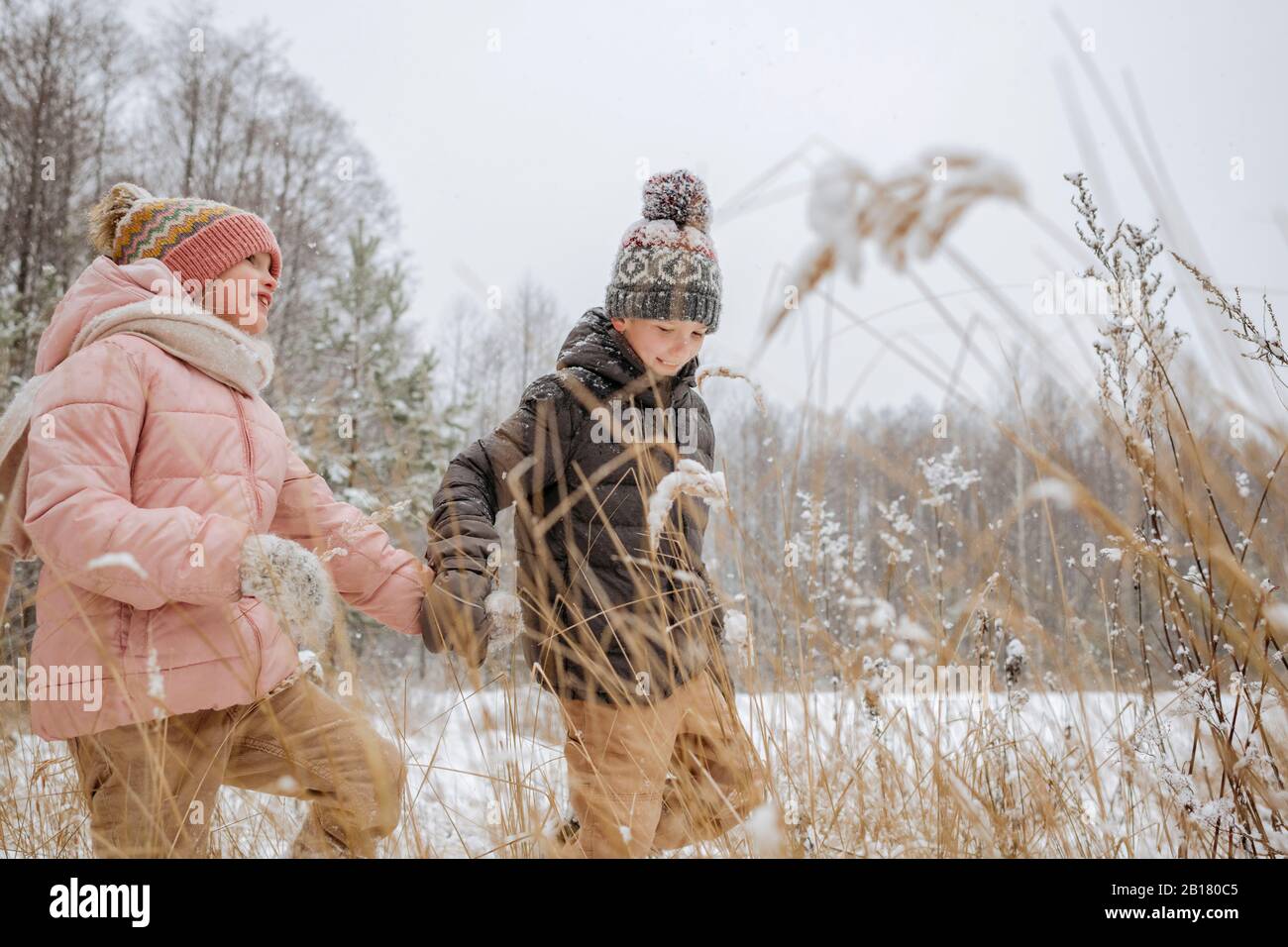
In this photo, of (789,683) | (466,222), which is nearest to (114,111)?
(466,222)

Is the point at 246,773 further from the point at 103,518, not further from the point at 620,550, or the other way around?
the point at 620,550

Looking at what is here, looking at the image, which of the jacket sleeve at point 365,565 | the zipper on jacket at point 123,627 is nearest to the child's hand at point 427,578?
the jacket sleeve at point 365,565

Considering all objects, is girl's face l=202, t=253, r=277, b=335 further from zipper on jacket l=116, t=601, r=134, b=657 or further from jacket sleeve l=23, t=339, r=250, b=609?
zipper on jacket l=116, t=601, r=134, b=657

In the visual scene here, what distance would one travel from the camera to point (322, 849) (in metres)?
1.56

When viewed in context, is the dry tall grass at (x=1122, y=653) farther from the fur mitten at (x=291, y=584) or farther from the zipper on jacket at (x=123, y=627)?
the zipper on jacket at (x=123, y=627)

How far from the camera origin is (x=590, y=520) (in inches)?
74.1

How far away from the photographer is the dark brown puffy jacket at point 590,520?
5.86 ft

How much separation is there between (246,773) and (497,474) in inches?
31.0

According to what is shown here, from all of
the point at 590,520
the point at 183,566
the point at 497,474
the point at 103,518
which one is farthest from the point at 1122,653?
the point at 103,518

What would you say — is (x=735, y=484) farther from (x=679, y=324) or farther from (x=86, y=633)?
(x=86, y=633)

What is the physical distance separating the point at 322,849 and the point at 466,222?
459 centimetres

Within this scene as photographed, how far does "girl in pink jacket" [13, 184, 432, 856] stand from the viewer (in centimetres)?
138

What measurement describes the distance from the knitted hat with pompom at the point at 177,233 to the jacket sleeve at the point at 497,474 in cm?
67

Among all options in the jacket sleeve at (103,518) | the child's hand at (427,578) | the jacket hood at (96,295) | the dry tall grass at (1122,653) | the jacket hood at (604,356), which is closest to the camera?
the dry tall grass at (1122,653)
